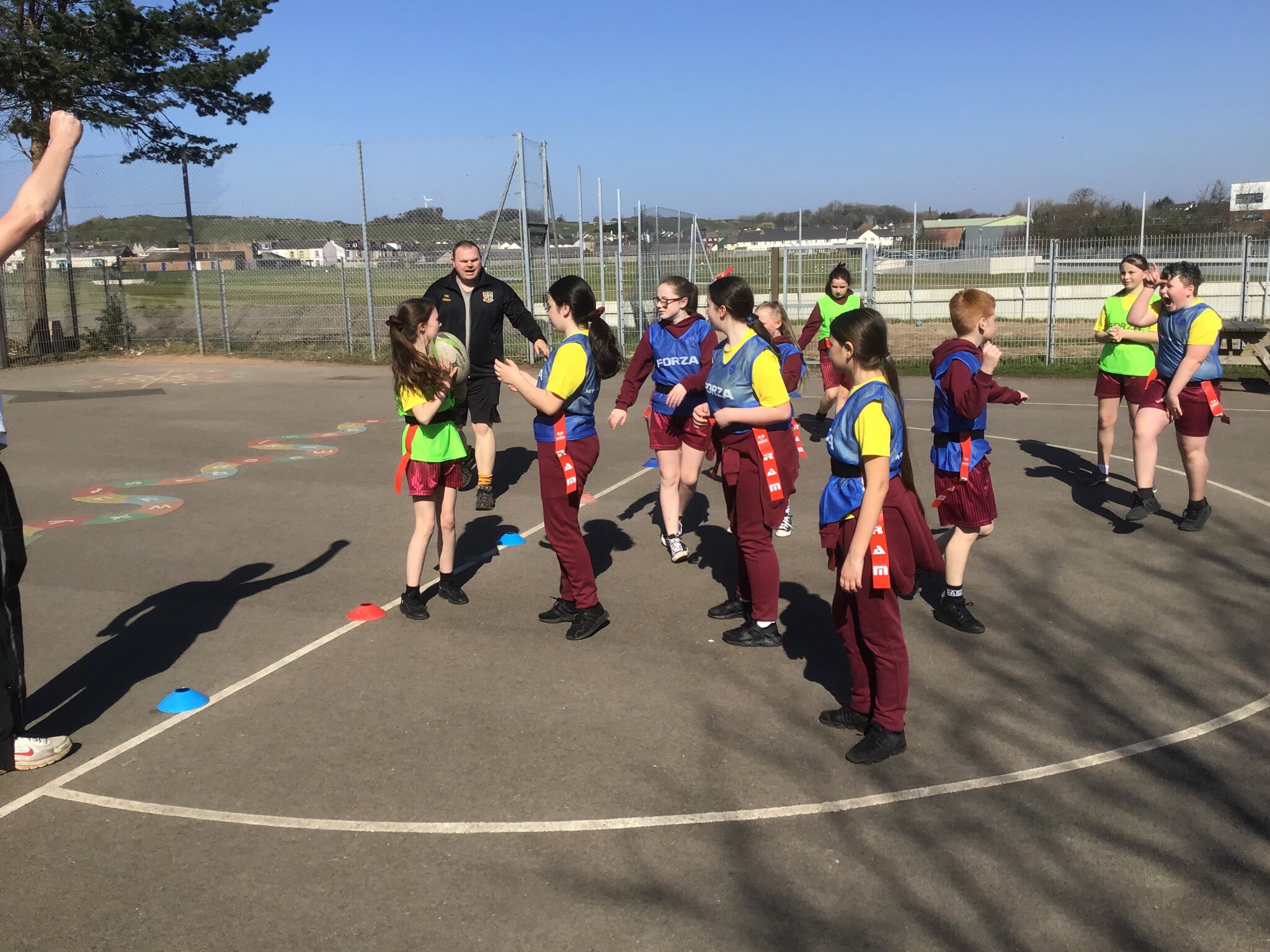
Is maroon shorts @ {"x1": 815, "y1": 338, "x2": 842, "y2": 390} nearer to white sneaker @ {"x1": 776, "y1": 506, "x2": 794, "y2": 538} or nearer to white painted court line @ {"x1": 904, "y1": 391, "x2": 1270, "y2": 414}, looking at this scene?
white painted court line @ {"x1": 904, "y1": 391, "x2": 1270, "y2": 414}

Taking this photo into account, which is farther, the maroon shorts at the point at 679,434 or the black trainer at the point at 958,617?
the maroon shorts at the point at 679,434

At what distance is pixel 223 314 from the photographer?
21.3m

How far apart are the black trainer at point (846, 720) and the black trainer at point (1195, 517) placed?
452 cm

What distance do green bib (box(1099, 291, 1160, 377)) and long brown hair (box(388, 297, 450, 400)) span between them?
5.81m

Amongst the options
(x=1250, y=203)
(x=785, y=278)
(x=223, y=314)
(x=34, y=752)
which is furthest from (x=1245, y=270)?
(x=1250, y=203)

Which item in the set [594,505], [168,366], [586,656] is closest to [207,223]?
[168,366]

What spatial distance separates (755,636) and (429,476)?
6.82 feet

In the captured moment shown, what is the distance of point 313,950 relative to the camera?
10.7 ft

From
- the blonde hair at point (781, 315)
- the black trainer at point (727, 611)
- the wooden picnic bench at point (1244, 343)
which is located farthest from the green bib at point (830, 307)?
the wooden picnic bench at point (1244, 343)

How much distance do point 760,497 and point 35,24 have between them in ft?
69.3

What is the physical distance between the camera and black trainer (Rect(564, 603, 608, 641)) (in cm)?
597

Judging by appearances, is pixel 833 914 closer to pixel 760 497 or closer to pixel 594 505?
pixel 760 497

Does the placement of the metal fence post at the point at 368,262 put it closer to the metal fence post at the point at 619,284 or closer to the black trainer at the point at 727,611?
the metal fence post at the point at 619,284

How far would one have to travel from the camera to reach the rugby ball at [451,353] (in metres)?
5.91
